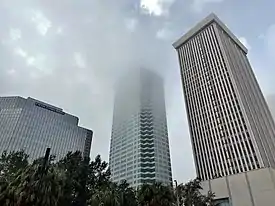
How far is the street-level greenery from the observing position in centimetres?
2231

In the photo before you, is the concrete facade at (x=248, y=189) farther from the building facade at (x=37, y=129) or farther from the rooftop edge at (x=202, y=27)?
the building facade at (x=37, y=129)

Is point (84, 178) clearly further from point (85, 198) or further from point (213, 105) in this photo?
point (213, 105)

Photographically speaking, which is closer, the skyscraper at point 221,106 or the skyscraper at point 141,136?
the skyscraper at point 221,106

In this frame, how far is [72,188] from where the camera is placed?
36469 mm

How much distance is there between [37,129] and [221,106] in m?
93.5

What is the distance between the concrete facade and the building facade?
99294 millimetres

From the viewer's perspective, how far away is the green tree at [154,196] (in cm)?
3312

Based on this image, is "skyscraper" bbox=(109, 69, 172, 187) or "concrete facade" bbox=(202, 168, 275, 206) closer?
"concrete facade" bbox=(202, 168, 275, 206)

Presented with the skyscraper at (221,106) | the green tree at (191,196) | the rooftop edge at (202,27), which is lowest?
A: the green tree at (191,196)

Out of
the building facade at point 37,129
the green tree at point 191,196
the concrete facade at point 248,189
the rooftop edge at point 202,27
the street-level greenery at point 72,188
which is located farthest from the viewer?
the rooftop edge at point 202,27

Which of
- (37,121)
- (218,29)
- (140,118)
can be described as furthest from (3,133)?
(218,29)

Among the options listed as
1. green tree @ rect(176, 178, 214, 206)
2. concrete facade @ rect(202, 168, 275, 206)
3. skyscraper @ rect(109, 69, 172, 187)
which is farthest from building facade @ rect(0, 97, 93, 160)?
concrete facade @ rect(202, 168, 275, 206)

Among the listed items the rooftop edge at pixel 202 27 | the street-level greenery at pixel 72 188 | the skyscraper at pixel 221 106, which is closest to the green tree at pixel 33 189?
the street-level greenery at pixel 72 188

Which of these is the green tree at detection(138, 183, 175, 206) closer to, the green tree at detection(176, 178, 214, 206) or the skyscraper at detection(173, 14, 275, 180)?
the green tree at detection(176, 178, 214, 206)
